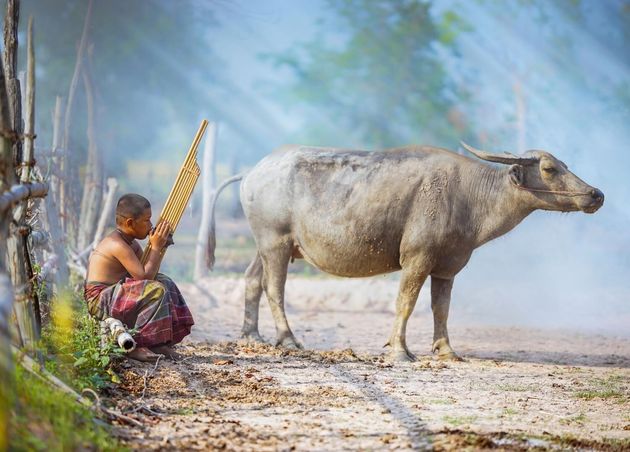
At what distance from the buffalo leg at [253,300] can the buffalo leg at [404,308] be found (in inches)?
62.3

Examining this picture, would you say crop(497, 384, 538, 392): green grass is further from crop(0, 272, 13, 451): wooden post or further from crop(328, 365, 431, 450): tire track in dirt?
crop(0, 272, 13, 451): wooden post

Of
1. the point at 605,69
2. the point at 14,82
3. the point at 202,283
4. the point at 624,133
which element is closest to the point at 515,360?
the point at 14,82

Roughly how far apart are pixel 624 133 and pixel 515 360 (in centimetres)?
1009

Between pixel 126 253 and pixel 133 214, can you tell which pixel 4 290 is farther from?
pixel 133 214

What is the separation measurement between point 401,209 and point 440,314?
1076 millimetres

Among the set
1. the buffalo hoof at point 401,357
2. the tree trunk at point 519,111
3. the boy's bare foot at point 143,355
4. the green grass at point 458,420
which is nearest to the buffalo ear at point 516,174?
the buffalo hoof at point 401,357

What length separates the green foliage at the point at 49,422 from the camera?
362 cm

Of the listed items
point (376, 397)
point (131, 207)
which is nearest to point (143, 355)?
point (131, 207)

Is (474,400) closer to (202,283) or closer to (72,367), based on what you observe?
(72,367)

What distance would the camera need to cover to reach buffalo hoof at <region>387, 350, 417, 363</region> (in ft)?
25.7

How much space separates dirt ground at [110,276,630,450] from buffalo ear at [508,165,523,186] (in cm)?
164

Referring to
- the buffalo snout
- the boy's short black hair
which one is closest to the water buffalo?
the buffalo snout

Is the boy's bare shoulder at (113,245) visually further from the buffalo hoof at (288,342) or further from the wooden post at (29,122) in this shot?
the buffalo hoof at (288,342)

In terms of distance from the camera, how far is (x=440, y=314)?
8.45 meters
